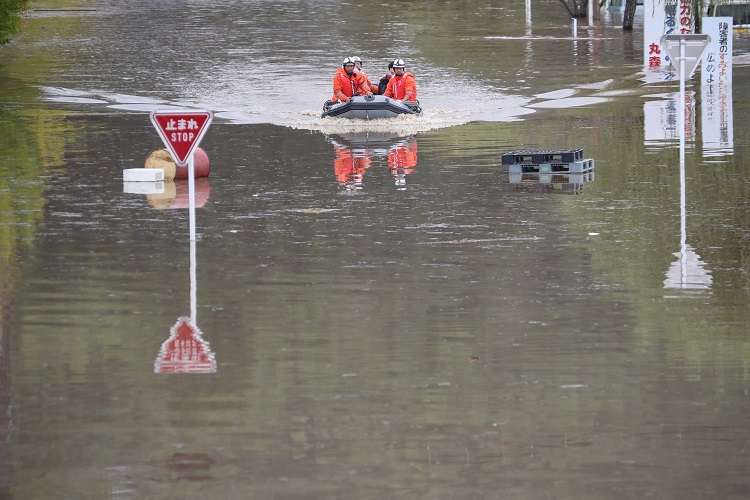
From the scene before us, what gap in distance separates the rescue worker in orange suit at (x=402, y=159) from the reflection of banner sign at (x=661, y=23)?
13044 mm

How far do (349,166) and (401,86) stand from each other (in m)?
8.56

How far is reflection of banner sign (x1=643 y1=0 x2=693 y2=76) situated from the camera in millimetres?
38562

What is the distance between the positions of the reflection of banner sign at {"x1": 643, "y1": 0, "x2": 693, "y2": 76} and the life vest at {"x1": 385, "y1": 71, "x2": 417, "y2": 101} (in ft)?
29.2

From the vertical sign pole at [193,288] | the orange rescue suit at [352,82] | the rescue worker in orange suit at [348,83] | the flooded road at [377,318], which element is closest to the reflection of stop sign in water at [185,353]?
the flooded road at [377,318]

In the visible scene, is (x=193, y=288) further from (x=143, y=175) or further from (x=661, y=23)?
(x=661, y=23)

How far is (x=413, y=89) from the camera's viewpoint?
30.8m

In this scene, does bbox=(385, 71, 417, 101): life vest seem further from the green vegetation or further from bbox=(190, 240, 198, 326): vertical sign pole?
bbox=(190, 240, 198, 326): vertical sign pole

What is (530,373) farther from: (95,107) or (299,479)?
(95,107)

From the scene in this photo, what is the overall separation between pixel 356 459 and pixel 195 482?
879 millimetres

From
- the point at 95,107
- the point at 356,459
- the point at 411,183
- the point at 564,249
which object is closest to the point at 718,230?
the point at 564,249

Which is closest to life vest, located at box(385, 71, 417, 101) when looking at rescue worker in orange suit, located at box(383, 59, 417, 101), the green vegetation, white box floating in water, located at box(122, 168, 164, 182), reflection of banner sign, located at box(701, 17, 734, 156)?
A: rescue worker in orange suit, located at box(383, 59, 417, 101)

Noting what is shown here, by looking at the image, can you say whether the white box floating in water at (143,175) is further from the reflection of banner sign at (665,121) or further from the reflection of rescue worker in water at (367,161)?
the reflection of banner sign at (665,121)

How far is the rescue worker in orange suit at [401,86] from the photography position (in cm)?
3050

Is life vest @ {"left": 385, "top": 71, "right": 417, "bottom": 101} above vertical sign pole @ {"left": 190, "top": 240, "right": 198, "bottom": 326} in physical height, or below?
above
